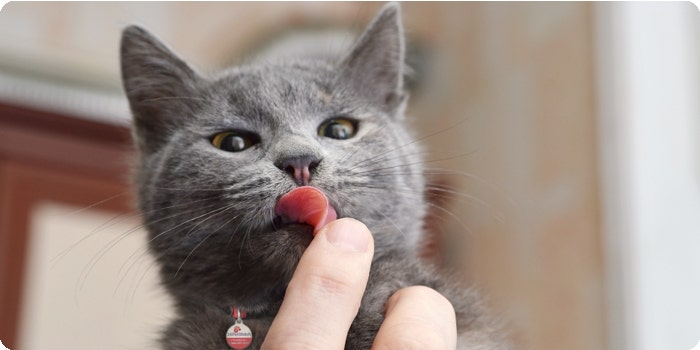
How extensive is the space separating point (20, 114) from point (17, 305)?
0.62 meters

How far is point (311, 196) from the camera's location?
0.89 m

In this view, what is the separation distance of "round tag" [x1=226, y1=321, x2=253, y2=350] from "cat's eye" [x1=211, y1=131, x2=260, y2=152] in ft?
0.94

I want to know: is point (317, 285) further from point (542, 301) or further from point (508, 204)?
point (508, 204)

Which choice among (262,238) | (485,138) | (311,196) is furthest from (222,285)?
(485,138)

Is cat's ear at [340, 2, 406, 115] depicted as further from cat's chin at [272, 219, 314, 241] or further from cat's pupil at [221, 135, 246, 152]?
cat's chin at [272, 219, 314, 241]

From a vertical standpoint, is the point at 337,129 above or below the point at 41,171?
above

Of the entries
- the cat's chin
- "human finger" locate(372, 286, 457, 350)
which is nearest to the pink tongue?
the cat's chin

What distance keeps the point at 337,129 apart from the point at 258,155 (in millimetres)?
162

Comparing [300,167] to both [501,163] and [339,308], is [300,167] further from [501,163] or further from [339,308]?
[501,163]

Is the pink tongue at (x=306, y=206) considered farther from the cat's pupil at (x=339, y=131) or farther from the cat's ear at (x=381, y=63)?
the cat's ear at (x=381, y=63)

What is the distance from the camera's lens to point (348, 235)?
0.86 metres

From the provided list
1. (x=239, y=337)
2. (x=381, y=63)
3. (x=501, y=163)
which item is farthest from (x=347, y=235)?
(x=501, y=163)

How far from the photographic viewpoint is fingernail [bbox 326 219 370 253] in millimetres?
852

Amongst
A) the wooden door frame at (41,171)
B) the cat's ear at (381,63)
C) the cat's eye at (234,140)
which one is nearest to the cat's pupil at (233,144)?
the cat's eye at (234,140)
